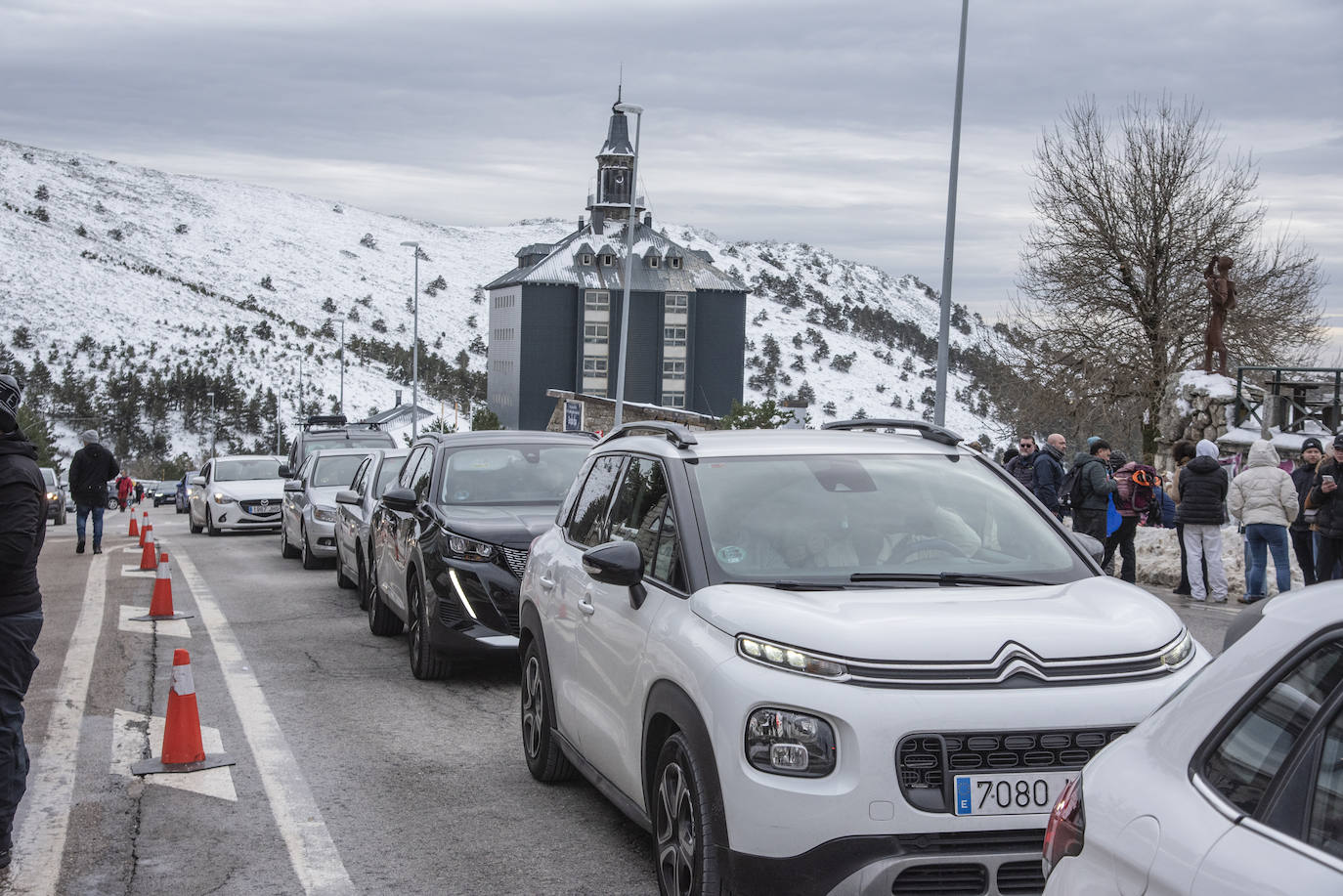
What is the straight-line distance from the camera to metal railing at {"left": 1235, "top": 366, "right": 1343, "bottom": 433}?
2359 cm

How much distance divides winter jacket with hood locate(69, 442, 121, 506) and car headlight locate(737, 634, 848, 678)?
19.0 meters

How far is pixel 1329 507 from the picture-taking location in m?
13.0

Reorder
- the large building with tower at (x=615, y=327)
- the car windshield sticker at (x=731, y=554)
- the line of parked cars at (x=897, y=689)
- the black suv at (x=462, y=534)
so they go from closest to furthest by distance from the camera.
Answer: the line of parked cars at (x=897, y=689)
the car windshield sticker at (x=731, y=554)
the black suv at (x=462, y=534)
the large building with tower at (x=615, y=327)

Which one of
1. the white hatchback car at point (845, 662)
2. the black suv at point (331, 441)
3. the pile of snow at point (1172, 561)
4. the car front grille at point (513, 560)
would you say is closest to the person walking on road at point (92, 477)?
the black suv at point (331, 441)

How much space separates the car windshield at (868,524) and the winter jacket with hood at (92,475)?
18.0 metres

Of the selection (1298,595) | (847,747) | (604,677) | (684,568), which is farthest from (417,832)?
(1298,595)

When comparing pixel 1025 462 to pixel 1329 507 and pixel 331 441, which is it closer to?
pixel 1329 507

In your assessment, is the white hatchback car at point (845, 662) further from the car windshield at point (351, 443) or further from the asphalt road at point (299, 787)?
the car windshield at point (351, 443)

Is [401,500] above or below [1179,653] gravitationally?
below

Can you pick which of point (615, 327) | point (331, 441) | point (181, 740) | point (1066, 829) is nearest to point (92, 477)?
point (331, 441)

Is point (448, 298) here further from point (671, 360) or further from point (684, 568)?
point (684, 568)

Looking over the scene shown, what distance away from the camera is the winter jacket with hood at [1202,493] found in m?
14.9

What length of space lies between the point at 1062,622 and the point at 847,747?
86cm

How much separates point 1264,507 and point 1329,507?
1.14m
